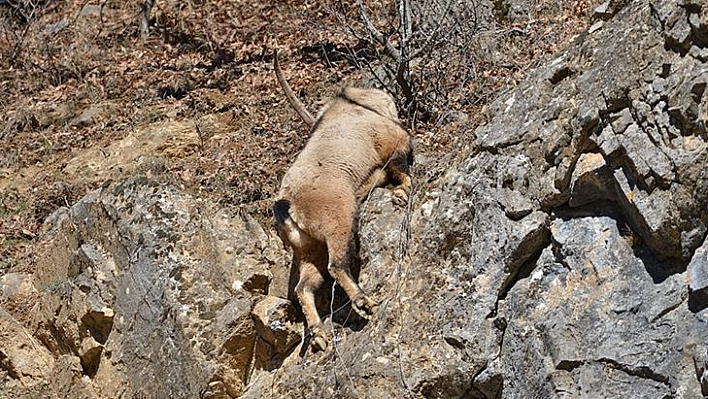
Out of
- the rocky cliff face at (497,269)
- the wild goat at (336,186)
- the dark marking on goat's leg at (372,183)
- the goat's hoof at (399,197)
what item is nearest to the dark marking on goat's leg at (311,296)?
the wild goat at (336,186)

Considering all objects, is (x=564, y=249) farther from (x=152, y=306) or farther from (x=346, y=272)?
(x=152, y=306)

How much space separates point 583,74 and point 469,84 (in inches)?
135

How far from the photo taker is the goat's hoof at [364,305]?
7.31 meters

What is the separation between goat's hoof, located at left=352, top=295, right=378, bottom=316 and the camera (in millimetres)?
7312

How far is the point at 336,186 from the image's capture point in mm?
7895

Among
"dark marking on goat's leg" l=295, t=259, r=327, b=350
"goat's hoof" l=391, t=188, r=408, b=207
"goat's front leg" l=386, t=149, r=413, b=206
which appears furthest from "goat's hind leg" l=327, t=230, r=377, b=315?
"goat's front leg" l=386, t=149, r=413, b=206

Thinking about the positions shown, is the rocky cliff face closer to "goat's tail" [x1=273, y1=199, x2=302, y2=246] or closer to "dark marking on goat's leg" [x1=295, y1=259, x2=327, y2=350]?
"dark marking on goat's leg" [x1=295, y1=259, x2=327, y2=350]

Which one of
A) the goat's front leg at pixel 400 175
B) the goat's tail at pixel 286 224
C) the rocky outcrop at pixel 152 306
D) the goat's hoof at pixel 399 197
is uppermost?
the goat's front leg at pixel 400 175

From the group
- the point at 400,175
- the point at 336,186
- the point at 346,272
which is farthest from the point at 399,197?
the point at 346,272

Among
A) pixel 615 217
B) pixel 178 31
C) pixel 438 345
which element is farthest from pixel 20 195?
pixel 615 217

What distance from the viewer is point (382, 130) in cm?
866

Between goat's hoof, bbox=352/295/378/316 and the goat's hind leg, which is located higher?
the goat's hind leg

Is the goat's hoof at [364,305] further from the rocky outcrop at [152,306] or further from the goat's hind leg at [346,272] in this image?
the rocky outcrop at [152,306]

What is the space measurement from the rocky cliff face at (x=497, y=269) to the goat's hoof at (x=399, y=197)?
0.28 ft
